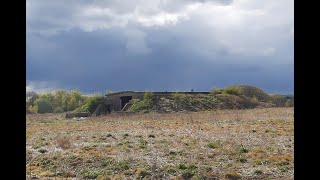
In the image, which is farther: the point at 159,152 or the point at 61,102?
the point at 61,102

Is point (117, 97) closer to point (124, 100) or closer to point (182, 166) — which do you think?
point (124, 100)

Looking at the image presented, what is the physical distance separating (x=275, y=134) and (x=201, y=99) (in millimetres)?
25010

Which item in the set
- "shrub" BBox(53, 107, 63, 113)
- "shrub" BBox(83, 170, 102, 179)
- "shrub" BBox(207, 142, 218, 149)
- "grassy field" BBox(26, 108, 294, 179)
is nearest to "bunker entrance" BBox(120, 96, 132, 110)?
"shrub" BBox(53, 107, 63, 113)

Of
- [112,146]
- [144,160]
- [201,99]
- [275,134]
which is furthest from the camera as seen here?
[201,99]

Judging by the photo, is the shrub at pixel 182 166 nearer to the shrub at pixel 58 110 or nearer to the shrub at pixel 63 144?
the shrub at pixel 63 144

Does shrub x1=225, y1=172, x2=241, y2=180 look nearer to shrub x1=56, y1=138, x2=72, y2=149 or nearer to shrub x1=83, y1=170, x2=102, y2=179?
shrub x1=83, y1=170, x2=102, y2=179

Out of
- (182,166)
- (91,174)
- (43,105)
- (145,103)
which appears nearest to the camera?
(91,174)

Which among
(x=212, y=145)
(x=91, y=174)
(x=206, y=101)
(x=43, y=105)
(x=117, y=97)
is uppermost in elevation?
(x=117, y=97)

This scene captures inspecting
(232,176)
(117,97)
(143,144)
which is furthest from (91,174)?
(117,97)
